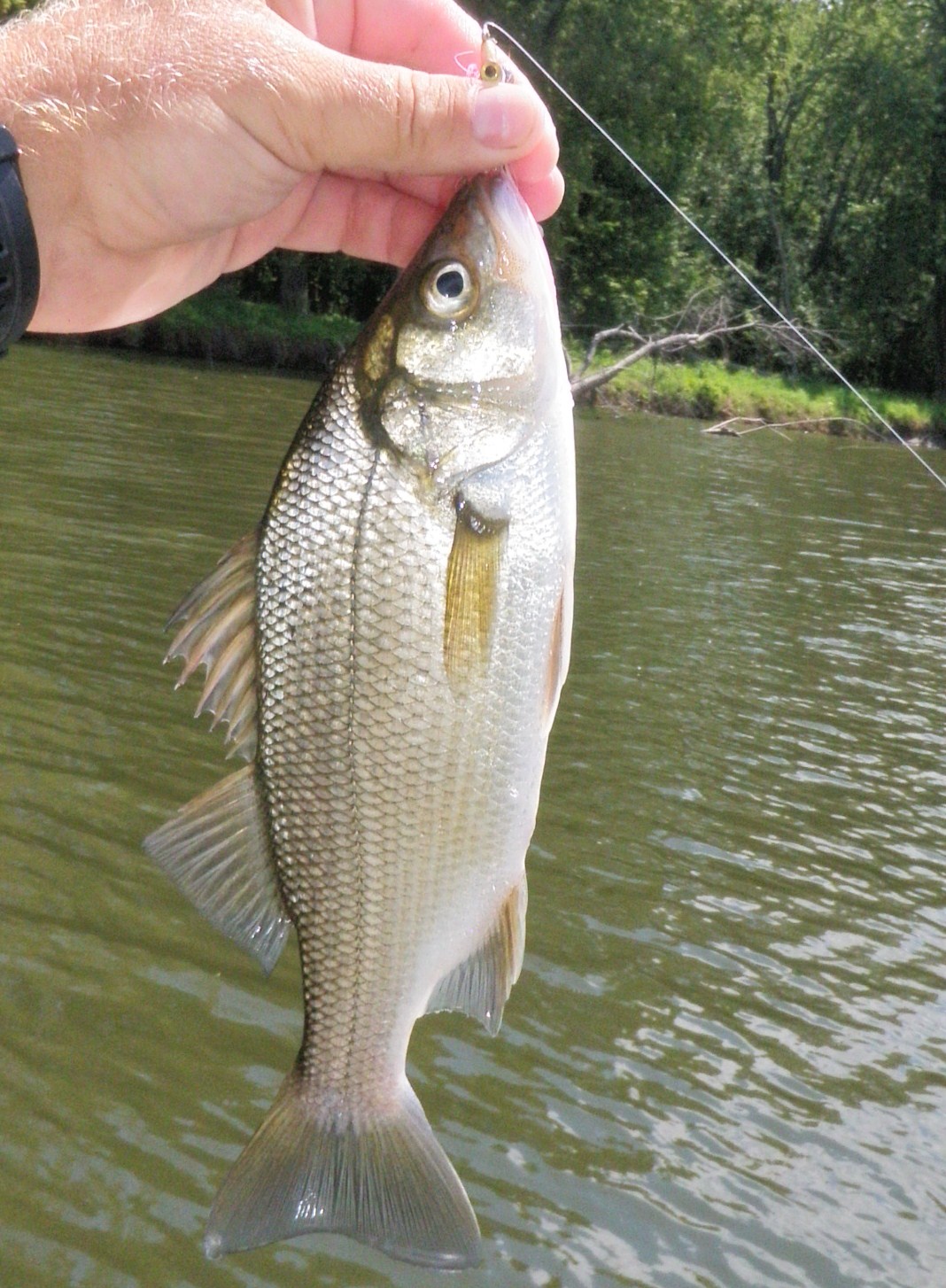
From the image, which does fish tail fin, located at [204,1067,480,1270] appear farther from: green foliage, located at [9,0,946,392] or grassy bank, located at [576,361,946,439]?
green foliage, located at [9,0,946,392]

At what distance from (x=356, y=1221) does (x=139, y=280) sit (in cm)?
207

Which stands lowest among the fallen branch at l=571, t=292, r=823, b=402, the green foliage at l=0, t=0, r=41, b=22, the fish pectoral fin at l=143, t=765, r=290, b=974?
the fish pectoral fin at l=143, t=765, r=290, b=974

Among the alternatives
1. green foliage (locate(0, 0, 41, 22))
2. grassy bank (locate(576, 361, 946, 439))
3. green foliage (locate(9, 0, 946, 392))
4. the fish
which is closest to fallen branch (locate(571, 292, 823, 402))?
grassy bank (locate(576, 361, 946, 439))

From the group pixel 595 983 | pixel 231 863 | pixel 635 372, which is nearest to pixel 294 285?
pixel 635 372

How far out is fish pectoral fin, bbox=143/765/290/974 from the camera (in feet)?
8.12

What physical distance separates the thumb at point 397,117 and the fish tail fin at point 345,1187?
1.71m

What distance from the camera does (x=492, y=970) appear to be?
2492 mm

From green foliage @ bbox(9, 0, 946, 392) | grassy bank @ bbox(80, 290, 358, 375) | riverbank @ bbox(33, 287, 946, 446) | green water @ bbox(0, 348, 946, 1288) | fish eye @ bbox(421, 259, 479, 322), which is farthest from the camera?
green foliage @ bbox(9, 0, 946, 392)

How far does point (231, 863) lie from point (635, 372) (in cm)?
3060

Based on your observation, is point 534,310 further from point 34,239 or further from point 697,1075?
point 697,1075

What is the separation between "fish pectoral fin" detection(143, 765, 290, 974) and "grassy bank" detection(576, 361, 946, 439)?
2922 cm

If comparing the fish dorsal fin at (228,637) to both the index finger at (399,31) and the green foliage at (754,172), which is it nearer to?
the index finger at (399,31)

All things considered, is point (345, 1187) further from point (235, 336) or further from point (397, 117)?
point (235, 336)

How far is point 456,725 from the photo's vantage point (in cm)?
234
